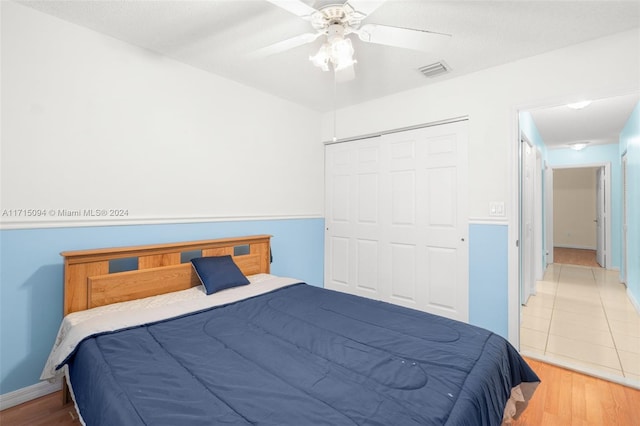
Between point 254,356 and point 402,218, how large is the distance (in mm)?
2384

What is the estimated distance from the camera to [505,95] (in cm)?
268

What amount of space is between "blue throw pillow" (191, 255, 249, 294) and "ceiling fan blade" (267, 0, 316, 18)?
1.87 metres

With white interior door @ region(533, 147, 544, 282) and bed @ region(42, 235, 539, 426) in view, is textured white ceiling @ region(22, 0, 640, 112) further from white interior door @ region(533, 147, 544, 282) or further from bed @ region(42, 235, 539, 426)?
white interior door @ region(533, 147, 544, 282)

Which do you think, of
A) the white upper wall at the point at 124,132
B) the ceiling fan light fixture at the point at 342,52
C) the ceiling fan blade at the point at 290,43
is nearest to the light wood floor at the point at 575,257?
the white upper wall at the point at 124,132

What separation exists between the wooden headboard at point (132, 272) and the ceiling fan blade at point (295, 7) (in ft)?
6.15

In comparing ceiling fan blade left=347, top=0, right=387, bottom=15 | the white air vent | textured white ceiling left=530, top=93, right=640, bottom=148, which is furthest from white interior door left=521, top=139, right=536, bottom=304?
ceiling fan blade left=347, top=0, right=387, bottom=15

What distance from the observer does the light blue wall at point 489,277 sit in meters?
2.69

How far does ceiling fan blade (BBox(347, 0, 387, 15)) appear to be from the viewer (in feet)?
4.97

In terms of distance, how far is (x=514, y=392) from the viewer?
164 centimetres

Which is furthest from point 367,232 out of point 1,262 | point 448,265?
point 1,262

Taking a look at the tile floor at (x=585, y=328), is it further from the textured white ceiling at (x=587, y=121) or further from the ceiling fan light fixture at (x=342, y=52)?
the ceiling fan light fixture at (x=342, y=52)

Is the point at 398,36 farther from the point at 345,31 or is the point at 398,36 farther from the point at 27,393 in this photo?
the point at 27,393

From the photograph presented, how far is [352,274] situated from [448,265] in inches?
47.9

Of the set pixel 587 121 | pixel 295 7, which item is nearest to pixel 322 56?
pixel 295 7
